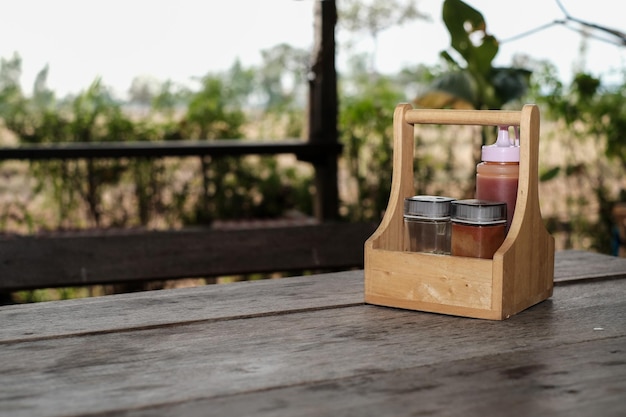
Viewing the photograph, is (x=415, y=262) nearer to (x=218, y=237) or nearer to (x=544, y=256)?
(x=544, y=256)

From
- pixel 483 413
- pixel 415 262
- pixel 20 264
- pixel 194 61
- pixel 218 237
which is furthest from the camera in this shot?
pixel 194 61

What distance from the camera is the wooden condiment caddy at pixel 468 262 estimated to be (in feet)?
3.91

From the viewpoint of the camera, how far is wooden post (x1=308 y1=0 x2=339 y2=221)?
137 inches

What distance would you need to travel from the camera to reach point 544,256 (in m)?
1.31

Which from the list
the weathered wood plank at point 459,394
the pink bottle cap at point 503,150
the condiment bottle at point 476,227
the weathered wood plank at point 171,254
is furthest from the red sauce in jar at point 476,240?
the weathered wood plank at point 171,254

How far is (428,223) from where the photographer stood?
50.0 inches

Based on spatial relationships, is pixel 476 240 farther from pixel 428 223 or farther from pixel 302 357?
pixel 302 357

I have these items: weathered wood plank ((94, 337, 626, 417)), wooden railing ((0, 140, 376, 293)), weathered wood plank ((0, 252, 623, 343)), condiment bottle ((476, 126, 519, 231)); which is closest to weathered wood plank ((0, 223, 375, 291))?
wooden railing ((0, 140, 376, 293))

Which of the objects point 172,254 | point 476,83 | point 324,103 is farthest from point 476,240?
point 324,103

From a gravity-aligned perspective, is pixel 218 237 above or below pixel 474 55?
below

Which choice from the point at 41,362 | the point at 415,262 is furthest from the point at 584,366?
the point at 41,362

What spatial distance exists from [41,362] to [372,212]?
131 inches

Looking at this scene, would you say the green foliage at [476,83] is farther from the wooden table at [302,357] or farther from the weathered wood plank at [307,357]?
the weathered wood plank at [307,357]

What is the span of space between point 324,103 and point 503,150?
229 centimetres
